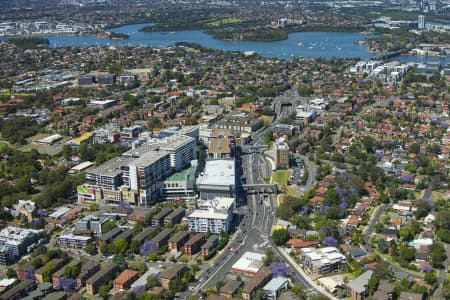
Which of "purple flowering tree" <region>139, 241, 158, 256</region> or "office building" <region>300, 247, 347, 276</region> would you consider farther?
"purple flowering tree" <region>139, 241, 158, 256</region>

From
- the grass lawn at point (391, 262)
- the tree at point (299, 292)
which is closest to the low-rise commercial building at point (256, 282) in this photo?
the tree at point (299, 292)

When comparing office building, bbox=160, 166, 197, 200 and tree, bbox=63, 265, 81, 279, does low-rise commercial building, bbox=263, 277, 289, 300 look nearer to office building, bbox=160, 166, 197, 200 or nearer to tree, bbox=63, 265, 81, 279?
tree, bbox=63, 265, 81, 279

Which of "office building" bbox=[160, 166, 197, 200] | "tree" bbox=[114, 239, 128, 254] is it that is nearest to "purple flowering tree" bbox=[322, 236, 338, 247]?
"tree" bbox=[114, 239, 128, 254]

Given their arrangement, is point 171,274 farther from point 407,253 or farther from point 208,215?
point 407,253

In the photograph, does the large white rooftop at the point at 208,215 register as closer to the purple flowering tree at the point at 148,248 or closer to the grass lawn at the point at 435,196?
the purple flowering tree at the point at 148,248

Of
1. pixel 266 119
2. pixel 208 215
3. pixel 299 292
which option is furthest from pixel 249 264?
pixel 266 119

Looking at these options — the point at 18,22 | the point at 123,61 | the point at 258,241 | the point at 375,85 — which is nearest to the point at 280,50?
the point at 123,61

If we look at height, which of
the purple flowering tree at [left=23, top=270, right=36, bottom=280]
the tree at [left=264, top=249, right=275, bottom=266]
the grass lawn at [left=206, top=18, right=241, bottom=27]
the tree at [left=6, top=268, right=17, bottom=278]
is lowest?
the tree at [left=6, top=268, right=17, bottom=278]
